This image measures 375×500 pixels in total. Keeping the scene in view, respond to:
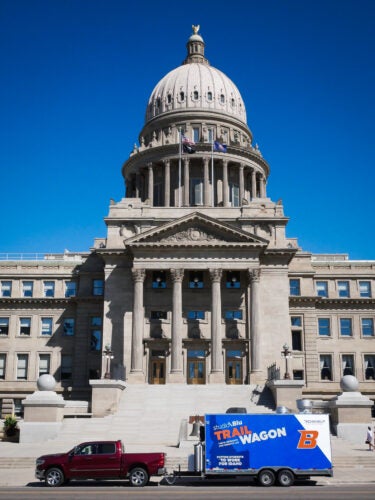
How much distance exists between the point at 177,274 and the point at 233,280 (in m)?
6.21

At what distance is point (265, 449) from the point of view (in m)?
28.9

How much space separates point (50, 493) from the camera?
2541 cm

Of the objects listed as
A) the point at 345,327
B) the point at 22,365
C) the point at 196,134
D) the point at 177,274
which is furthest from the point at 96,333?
the point at 196,134

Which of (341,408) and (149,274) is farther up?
(149,274)

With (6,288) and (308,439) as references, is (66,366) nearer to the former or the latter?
(6,288)

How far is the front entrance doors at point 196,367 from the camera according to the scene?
63.7 meters

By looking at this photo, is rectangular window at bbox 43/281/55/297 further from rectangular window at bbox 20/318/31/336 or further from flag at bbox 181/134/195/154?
flag at bbox 181/134/195/154

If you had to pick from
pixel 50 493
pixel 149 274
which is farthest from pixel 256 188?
pixel 50 493

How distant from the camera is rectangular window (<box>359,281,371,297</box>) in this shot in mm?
76294

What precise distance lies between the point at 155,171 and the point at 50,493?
224ft

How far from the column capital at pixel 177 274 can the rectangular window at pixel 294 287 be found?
15704 mm

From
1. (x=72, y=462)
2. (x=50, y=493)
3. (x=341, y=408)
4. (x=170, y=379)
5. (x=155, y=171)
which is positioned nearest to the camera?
(x=50, y=493)

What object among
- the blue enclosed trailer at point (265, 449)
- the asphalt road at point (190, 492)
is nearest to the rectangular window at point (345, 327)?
the blue enclosed trailer at point (265, 449)

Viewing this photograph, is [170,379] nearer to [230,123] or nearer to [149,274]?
[149,274]
